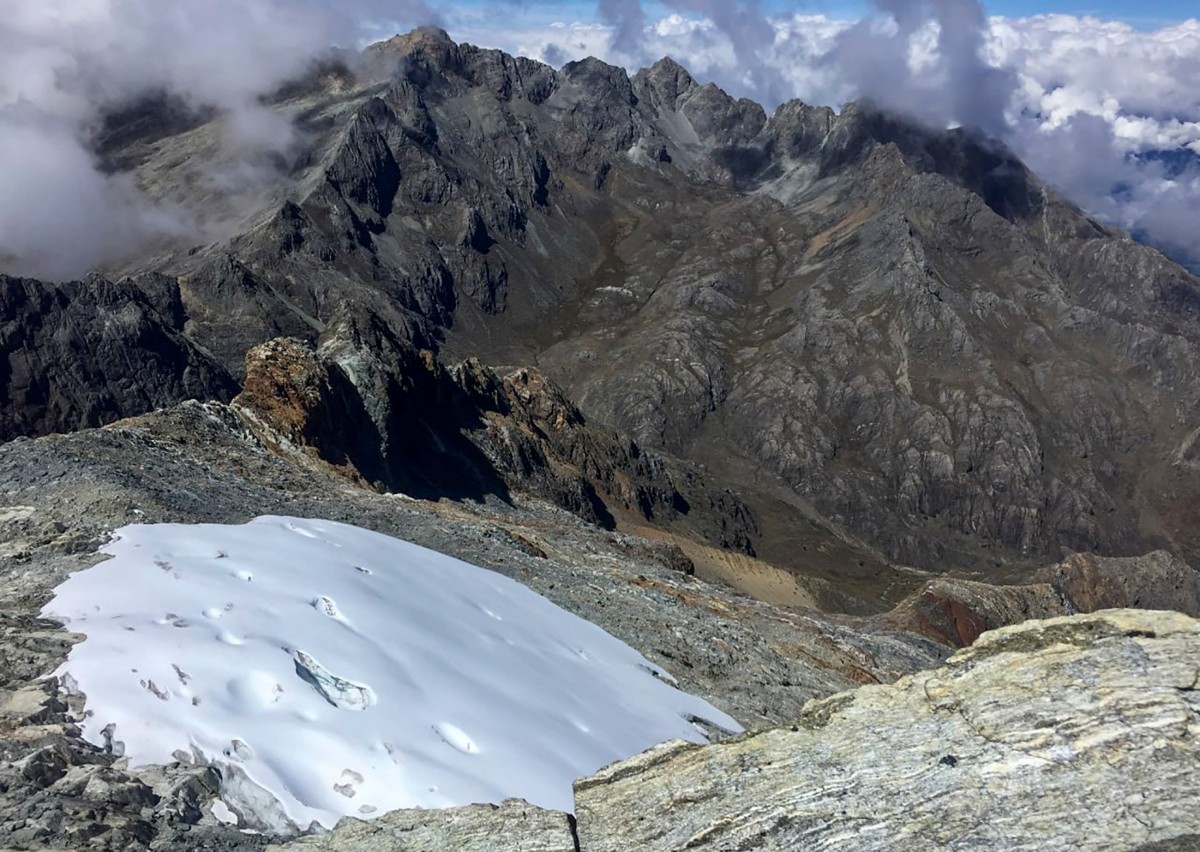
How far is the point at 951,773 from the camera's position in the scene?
481 inches

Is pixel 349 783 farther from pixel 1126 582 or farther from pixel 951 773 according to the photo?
pixel 1126 582

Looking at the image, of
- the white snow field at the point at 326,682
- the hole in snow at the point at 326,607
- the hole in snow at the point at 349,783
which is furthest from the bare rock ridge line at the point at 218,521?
the hole in snow at the point at 326,607

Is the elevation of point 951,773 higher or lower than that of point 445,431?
higher

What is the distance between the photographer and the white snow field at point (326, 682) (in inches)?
537

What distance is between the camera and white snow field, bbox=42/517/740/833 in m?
13.6

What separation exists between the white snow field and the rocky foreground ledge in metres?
1.25

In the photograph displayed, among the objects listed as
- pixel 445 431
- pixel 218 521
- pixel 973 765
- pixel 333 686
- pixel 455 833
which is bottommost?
pixel 445 431

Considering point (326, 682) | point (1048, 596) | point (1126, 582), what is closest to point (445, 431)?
point (1048, 596)

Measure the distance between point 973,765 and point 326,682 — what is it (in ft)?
33.6

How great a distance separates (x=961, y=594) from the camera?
76.6m

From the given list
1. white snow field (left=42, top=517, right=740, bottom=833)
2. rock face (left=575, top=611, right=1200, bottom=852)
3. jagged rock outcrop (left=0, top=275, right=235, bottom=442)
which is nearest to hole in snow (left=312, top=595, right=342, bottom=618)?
white snow field (left=42, top=517, right=740, bottom=833)

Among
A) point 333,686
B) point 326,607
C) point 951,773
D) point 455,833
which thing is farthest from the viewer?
point 326,607

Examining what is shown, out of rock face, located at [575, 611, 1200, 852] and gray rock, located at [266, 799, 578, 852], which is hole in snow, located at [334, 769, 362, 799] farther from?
rock face, located at [575, 611, 1200, 852]

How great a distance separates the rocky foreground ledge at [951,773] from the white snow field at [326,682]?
125cm
